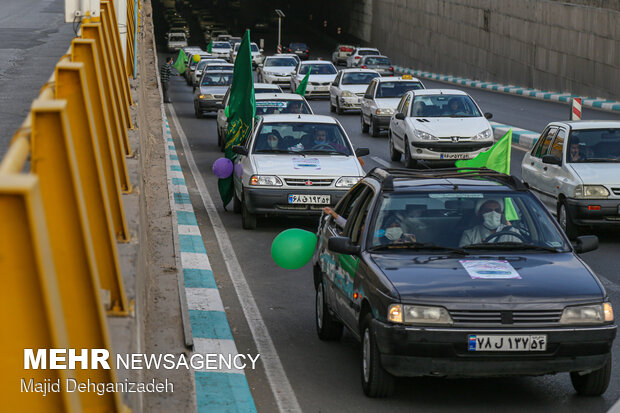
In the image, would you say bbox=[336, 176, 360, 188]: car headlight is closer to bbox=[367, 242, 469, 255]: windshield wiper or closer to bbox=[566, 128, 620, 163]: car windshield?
bbox=[566, 128, 620, 163]: car windshield

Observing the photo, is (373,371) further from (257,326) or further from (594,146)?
(594,146)

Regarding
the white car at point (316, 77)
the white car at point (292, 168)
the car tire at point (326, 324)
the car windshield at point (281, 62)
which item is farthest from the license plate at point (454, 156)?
the car windshield at point (281, 62)

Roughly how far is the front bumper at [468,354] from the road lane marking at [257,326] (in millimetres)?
746

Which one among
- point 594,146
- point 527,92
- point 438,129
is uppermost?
point 594,146

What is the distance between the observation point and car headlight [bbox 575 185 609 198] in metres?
13.7

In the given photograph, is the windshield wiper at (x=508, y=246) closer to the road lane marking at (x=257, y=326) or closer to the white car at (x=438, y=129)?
the road lane marking at (x=257, y=326)

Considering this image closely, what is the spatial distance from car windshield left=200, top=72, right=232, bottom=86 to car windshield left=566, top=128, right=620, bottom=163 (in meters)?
22.2

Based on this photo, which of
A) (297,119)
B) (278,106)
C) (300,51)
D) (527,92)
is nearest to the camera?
(297,119)

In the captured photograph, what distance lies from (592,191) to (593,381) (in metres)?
6.73

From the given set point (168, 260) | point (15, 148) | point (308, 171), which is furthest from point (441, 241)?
point (308, 171)

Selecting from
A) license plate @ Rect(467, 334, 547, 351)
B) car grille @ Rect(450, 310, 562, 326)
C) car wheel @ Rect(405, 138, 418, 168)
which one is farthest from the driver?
car wheel @ Rect(405, 138, 418, 168)

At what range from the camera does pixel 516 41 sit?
52531 millimetres

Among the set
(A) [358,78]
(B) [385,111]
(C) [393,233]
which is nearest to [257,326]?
(C) [393,233]

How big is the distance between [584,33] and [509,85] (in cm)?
1016
